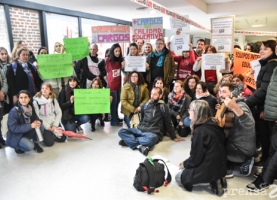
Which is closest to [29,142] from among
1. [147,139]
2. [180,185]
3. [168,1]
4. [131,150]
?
[131,150]

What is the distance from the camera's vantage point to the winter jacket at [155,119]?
132 inches

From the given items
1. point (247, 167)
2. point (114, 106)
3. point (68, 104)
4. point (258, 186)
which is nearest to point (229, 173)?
point (247, 167)

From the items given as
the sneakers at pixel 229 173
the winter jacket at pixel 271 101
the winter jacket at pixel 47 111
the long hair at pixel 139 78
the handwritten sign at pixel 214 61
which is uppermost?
the handwritten sign at pixel 214 61

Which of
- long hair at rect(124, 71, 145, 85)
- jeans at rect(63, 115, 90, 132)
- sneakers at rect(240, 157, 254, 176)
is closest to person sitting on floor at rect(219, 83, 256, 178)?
sneakers at rect(240, 157, 254, 176)

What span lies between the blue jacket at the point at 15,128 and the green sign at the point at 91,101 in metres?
0.84

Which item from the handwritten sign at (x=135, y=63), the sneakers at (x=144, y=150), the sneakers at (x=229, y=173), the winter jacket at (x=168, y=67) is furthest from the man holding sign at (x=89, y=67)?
the sneakers at (x=229, y=173)

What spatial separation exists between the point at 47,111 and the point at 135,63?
160 cm

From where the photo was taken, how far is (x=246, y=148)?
2.35 m

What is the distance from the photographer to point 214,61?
3750 mm

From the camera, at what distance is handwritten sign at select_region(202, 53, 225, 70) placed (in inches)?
146

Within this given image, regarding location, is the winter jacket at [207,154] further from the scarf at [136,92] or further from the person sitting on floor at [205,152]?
the scarf at [136,92]

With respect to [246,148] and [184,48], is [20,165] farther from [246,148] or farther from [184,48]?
[184,48]

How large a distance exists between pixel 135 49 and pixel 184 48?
0.85m

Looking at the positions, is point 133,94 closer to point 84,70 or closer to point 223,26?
point 84,70
